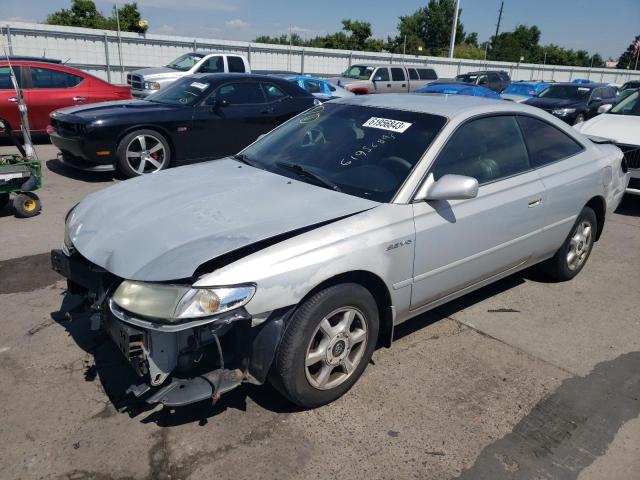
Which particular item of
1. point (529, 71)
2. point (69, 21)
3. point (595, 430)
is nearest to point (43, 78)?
point (595, 430)

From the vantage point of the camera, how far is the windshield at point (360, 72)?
19.6m

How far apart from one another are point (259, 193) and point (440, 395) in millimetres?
1636

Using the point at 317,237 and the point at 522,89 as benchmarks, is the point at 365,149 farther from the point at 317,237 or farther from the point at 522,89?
the point at 522,89

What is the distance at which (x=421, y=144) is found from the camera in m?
3.33

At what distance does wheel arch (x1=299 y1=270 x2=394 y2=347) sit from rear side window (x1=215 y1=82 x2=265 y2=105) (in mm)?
5901

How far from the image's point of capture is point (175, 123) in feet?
24.8

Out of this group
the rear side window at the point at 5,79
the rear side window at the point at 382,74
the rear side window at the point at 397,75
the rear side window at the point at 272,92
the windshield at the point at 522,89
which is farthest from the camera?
the windshield at the point at 522,89

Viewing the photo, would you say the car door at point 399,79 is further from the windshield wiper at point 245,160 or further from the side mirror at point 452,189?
the side mirror at point 452,189

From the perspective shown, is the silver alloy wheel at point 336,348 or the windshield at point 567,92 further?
the windshield at point 567,92

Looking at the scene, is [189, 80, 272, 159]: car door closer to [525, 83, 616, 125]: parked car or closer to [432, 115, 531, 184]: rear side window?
[432, 115, 531, 184]: rear side window

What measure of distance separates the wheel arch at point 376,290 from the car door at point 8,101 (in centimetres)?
866

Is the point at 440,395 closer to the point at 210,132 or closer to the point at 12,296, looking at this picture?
the point at 12,296

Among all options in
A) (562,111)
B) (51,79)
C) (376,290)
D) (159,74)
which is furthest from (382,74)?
(376,290)

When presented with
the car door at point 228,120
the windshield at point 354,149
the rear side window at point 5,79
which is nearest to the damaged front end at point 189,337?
the windshield at point 354,149
